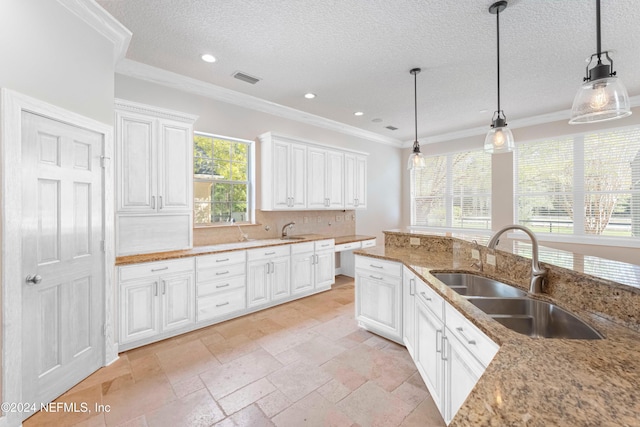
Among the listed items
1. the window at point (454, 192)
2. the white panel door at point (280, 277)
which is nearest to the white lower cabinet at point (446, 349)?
the white panel door at point (280, 277)

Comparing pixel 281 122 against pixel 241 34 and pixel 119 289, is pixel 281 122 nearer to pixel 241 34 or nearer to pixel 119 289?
pixel 241 34

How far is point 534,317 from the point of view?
5.16 ft

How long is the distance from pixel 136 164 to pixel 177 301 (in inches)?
60.3

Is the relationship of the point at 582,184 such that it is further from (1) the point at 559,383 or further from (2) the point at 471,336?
(1) the point at 559,383

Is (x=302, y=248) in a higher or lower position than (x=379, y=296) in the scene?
higher

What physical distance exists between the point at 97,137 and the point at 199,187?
1.49 meters

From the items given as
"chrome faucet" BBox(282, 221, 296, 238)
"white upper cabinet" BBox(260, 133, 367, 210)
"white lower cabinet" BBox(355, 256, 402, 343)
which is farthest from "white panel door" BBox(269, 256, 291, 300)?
"white lower cabinet" BBox(355, 256, 402, 343)

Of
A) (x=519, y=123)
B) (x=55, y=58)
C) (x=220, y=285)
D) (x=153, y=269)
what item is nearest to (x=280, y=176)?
(x=220, y=285)

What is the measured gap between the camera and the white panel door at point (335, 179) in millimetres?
4969

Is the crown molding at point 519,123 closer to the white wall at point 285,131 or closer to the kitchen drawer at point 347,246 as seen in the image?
the white wall at point 285,131

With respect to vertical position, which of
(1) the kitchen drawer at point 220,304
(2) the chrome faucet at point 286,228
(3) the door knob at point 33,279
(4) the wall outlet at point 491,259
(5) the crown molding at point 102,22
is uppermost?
(5) the crown molding at point 102,22

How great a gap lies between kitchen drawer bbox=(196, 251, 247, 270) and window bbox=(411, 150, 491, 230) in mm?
4660

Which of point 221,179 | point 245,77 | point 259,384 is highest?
point 245,77

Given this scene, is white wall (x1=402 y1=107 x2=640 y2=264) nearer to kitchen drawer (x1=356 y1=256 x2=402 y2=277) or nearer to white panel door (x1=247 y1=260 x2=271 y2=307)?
kitchen drawer (x1=356 y1=256 x2=402 y2=277)
